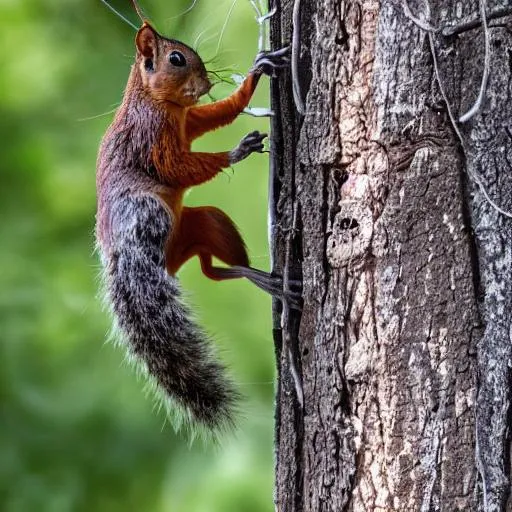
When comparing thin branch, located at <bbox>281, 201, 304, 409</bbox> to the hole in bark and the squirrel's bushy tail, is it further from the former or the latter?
the squirrel's bushy tail

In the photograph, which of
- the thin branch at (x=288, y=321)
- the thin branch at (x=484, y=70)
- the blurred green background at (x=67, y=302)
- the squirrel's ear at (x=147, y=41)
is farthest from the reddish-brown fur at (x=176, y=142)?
the blurred green background at (x=67, y=302)

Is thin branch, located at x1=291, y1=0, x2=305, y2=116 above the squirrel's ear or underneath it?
underneath

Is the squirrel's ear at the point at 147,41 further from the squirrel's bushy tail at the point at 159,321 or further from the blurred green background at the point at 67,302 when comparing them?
the blurred green background at the point at 67,302

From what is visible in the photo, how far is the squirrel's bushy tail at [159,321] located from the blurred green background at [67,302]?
1.08 m

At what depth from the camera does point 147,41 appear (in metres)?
1.90

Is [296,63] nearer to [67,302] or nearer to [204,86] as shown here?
[204,86]

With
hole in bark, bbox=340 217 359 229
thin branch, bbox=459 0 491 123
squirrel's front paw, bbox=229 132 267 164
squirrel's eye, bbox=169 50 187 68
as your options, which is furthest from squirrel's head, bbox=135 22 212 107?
thin branch, bbox=459 0 491 123

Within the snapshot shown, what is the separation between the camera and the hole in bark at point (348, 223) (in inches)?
53.0

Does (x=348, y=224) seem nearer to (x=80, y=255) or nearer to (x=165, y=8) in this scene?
(x=165, y=8)

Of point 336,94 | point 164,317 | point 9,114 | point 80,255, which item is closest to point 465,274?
point 336,94

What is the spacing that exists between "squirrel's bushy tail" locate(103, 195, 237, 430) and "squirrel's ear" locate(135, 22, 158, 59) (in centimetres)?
38

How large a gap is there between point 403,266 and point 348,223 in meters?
Answer: 0.12

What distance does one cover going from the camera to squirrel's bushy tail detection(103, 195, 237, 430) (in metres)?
1.63

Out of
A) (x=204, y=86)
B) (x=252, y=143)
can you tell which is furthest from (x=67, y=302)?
(x=252, y=143)
